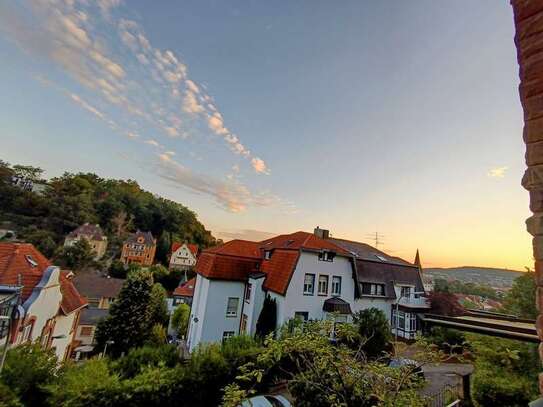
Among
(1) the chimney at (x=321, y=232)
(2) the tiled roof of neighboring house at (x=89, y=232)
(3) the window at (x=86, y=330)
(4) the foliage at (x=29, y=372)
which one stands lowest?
(3) the window at (x=86, y=330)

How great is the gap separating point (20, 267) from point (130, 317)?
9868mm

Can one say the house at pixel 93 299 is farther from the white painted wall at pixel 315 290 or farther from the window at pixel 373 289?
the window at pixel 373 289

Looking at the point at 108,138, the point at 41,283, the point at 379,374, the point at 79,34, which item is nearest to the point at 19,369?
the point at 41,283

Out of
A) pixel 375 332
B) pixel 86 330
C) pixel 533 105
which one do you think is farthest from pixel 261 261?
pixel 86 330

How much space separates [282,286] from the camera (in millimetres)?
13711

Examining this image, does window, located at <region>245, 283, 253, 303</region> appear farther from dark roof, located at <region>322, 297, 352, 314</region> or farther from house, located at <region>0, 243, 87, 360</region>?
house, located at <region>0, 243, 87, 360</region>

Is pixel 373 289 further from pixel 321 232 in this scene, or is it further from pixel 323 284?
pixel 321 232

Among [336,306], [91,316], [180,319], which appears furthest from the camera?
[180,319]

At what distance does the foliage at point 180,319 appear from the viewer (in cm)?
2541

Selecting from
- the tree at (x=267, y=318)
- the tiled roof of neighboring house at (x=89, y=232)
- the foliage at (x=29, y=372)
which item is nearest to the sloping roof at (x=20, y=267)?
the foliage at (x=29, y=372)

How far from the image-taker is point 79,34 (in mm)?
7562

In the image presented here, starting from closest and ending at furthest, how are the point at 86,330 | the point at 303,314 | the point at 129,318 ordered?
the point at 303,314 < the point at 129,318 < the point at 86,330

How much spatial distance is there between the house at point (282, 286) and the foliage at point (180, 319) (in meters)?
10.6

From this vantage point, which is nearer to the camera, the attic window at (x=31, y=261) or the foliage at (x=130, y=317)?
the attic window at (x=31, y=261)
